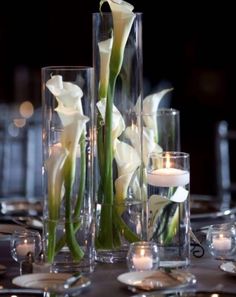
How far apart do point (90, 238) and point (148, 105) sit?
1.33 ft

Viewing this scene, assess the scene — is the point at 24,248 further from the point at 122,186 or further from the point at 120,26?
the point at 120,26

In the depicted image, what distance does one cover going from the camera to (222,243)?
1.58 m

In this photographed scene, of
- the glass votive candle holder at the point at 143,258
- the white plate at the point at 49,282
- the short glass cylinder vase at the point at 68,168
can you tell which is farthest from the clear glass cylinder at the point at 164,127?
the white plate at the point at 49,282

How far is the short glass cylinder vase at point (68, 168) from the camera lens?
1479 millimetres

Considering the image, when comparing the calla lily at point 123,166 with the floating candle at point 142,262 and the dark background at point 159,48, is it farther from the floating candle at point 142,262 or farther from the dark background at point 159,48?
the dark background at point 159,48

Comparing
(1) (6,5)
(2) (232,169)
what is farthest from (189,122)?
(1) (6,5)

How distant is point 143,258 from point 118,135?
28 cm

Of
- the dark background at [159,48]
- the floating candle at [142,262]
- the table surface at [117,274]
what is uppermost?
the dark background at [159,48]

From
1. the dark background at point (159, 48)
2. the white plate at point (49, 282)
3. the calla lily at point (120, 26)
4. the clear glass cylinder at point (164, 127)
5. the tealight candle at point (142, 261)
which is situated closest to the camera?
the white plate at point (49, 282)

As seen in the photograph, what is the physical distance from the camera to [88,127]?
5.03 feet

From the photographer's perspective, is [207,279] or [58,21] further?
[58,21]

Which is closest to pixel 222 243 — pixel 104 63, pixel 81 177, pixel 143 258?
pixel 143 258

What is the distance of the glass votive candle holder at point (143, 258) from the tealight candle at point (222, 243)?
0.61 ft

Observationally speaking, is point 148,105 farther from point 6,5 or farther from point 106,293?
point 6,5
